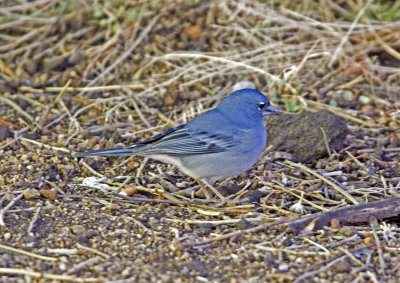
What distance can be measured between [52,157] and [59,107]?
1156mm

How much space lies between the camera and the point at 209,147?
517cm

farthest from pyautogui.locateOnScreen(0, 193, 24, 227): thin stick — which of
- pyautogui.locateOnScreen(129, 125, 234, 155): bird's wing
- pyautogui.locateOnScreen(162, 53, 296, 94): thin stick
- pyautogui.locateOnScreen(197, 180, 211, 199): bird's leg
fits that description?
pyautogui.locateOnScreen(162, 53, 296, 94): thin stick

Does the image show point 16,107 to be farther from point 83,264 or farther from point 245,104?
point 83,264

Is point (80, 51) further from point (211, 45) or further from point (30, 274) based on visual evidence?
point (30, 274)

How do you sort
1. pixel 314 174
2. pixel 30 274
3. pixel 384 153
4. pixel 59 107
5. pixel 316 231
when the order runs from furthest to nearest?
pixel 59 107, pixel 384 153, pixel 314 174, pixel 316 231, pixel 30 274

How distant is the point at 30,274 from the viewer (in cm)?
379

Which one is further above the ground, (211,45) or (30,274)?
(211,45)

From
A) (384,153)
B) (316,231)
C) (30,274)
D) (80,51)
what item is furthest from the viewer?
(80,51)

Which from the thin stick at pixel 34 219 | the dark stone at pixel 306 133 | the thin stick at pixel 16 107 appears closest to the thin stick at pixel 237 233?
the thin stick at pixel 34 219

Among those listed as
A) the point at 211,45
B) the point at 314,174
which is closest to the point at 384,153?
the point at 314,174

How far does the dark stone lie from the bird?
51cm

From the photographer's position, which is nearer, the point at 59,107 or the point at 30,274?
the point at 30,274

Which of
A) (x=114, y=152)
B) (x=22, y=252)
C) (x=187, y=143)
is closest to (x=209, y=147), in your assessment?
(x=187, y=143)

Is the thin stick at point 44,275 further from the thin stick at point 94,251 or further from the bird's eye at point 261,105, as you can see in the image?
the bird's eye at point 261,105
